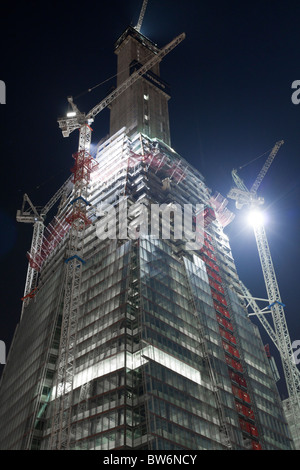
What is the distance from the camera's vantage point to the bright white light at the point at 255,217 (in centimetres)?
14975

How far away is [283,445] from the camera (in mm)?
88875

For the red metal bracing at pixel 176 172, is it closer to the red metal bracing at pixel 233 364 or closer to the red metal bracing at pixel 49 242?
the red metal bracing at pixel 49 242

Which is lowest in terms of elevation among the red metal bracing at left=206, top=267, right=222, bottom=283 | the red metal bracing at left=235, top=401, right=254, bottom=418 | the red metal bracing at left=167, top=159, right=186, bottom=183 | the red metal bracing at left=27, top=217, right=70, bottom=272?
the red metal bracing at left=235, top=401, right=254, bottom=418

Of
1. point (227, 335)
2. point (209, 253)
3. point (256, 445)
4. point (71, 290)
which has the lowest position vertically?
point (256, 445)

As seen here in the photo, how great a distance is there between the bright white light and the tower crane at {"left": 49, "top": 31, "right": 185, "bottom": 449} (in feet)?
202

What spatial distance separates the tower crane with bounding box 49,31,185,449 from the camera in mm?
66250

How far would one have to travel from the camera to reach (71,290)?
7888 cm

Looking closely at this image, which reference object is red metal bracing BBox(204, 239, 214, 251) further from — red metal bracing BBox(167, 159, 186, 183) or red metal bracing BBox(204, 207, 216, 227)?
red metal bracing BBox(167, 159, 186, 183)

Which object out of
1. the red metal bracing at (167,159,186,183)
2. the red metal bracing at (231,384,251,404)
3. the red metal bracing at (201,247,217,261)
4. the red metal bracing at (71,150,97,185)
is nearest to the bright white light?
the red metal bracing at (167,159,186,183)

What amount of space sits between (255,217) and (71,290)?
87892 millimetres

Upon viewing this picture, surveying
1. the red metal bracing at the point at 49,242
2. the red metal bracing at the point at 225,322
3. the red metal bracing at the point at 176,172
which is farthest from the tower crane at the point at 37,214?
the red metal bracing at the point at 225,322
